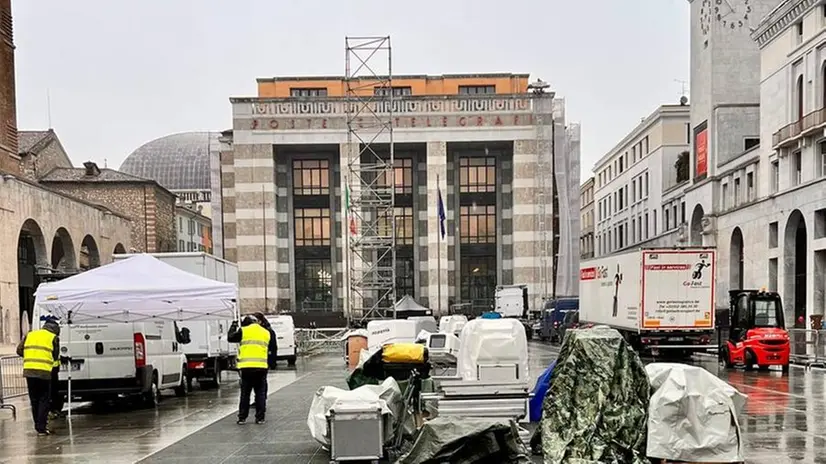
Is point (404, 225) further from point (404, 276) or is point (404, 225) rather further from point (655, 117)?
point (655, 117)

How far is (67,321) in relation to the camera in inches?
593

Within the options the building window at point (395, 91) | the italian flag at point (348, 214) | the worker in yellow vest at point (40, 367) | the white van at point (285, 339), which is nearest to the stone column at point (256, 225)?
the italian flag at point (348, 214)

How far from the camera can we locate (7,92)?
36.2m

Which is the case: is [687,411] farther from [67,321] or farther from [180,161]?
[180,161]

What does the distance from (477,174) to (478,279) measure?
8.16m

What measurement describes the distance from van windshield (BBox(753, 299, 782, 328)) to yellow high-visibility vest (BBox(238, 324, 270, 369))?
Answer: 16777 mm

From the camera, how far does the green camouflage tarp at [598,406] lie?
7699mm

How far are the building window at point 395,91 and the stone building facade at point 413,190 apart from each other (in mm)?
158

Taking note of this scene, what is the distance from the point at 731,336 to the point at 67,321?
19108mm

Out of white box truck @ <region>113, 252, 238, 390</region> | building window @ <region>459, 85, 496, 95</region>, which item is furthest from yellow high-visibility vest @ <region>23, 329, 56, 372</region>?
building window @ <region>459, 85, 496, 95</region>

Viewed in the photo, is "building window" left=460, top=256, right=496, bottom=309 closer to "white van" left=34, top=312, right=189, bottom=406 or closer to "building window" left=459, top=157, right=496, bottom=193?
"building window" left=459, top=157, right=496, bottom=193

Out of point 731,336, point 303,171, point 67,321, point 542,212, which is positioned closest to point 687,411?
point 67,321

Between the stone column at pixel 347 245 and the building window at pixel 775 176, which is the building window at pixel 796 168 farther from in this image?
the stone column at pixel 347 245

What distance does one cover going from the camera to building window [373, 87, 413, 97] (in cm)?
5644
